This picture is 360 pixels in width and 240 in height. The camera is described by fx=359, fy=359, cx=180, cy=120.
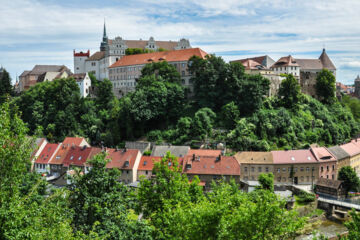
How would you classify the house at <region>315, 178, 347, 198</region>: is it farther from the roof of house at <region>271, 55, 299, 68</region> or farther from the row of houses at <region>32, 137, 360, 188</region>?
the roof of house at <region>271, 55, 299, 68</region>

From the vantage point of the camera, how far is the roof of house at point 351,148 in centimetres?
5009

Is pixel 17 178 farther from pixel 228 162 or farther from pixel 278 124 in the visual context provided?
pixel 278 124

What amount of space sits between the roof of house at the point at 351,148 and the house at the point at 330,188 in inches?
397

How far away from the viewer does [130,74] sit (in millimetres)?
72625

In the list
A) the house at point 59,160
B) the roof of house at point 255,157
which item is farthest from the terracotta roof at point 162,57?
the roof of house at point 255,157

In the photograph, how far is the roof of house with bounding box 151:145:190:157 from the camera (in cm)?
4628

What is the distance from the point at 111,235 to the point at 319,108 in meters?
53.9

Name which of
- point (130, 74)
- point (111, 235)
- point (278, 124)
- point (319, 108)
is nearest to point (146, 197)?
point (111, 235)

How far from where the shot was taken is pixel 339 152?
48344 mm

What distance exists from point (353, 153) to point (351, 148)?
53.7 inches

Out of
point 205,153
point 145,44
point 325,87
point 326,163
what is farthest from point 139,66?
point 326,163

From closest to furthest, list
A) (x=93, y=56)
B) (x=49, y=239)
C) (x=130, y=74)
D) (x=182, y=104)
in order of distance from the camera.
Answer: (x=49, y=239) < (x=182, y=104) < (x=130, y=74) < (x=93, y=56)

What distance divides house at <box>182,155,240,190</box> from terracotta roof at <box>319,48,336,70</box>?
158 ft

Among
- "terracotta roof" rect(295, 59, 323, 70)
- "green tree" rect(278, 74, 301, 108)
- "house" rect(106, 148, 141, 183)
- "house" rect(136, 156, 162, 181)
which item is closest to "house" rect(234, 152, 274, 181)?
"house" rect(136, 156, 162, 181)
